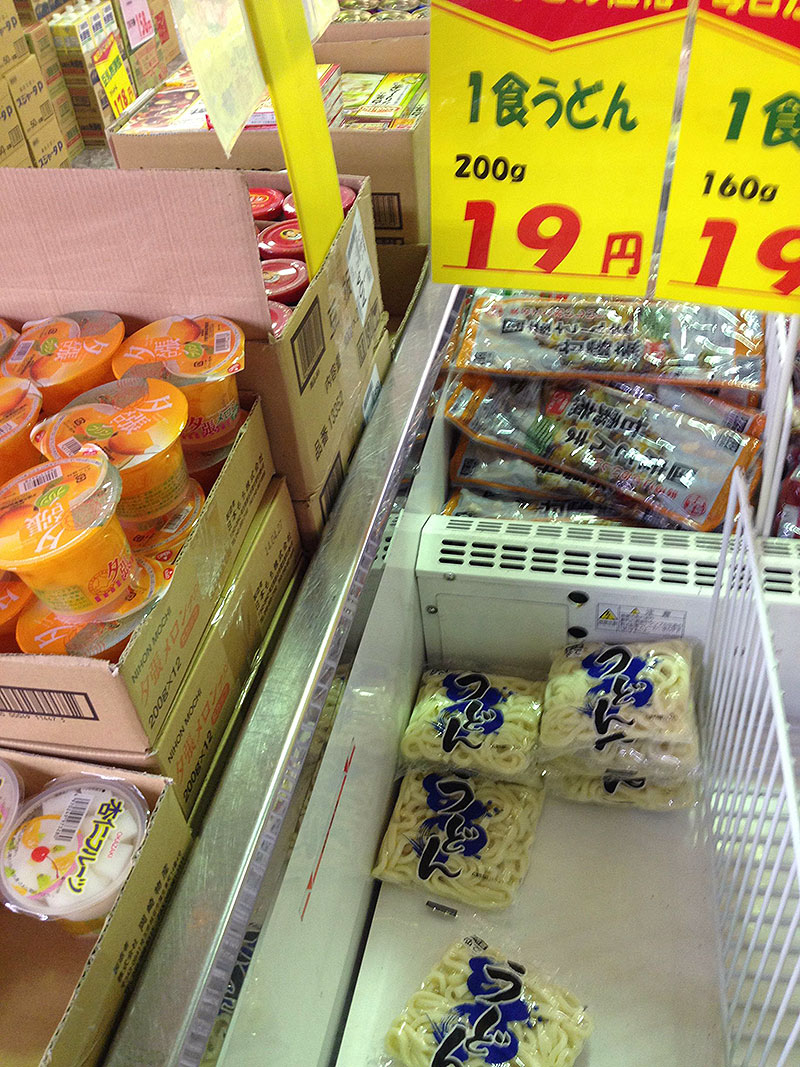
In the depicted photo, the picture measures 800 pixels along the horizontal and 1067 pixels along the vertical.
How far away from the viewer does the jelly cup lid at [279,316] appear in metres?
1.09

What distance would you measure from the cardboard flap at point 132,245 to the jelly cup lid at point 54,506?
31 cm

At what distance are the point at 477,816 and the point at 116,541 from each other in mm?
872

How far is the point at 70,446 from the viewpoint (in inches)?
36.2

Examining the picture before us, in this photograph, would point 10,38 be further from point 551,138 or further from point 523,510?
point 551,138

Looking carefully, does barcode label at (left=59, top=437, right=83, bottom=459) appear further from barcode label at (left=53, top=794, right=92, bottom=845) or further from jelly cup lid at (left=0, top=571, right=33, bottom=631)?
barcode label at (left=53, top=794, right=92, bottom=845)

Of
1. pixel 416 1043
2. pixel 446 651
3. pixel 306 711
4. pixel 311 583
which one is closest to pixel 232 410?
pixel 311 583

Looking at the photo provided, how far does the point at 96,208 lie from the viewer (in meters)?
1.02

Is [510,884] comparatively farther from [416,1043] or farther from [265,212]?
[265,212]

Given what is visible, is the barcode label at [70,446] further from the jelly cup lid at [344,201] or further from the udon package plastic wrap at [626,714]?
the udon package plastic wrap at [626,714]

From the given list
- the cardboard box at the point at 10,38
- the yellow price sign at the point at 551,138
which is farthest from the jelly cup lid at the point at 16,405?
the cardboard box at the point at 10,38

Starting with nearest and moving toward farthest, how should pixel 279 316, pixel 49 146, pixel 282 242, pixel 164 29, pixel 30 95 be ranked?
1. pixel 279 316
2. pixel 282 242
3. pixel 30 95
4. pixel 49 146
5. pixel 164 29

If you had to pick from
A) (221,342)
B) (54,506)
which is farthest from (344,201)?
(54,506)

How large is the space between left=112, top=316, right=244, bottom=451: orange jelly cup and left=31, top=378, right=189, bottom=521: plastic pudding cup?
4cm

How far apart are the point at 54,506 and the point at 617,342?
4.31 ft
